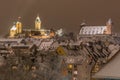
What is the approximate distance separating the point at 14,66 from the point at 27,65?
2.05 meters

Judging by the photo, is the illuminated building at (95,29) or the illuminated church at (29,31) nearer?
the illuminated church at (29,31)

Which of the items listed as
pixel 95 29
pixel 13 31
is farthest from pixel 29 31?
pixel 95 29

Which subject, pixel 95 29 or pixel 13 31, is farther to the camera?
pixel 95 29

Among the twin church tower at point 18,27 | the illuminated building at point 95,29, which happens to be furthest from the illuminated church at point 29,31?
the illuminated building at point 95,29

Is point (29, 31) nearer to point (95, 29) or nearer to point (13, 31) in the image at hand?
point (13, 31)

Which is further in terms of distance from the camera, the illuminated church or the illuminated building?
the illuminated building

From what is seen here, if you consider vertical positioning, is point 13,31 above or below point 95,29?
below

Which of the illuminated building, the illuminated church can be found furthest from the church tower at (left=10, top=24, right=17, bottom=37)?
the illuminated building

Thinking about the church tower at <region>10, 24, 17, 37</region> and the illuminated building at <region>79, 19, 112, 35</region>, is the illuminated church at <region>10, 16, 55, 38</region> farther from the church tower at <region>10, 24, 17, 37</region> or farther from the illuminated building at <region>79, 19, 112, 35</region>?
the illuminated building at <region>79, 19, 112, 35</region>

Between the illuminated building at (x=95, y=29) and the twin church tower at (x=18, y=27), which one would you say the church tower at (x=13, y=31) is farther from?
the illuminated building at (x=95, y=29)

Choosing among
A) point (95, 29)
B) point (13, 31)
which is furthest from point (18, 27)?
point (95, 29)

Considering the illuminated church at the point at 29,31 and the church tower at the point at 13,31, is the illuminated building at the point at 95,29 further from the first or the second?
the church tower at the point at 13,31

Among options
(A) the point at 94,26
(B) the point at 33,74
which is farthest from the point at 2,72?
(A) the point at 94,26

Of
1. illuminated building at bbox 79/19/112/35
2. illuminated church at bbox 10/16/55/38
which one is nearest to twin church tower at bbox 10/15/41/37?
illuminated church at bbox 10/16/55/38
